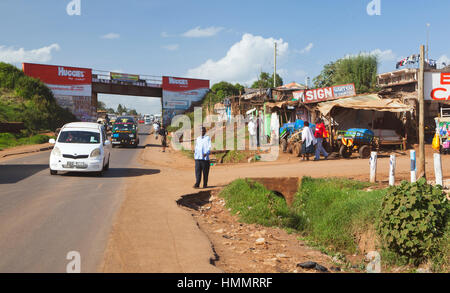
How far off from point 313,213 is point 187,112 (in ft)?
155

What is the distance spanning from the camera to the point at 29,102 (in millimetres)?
43125

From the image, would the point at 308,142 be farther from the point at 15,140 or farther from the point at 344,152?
the point at 15,140

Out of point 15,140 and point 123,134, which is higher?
point 123,134

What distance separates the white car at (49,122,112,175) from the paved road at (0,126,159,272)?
1.25 feet

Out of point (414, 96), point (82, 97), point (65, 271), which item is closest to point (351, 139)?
point (414, 96)

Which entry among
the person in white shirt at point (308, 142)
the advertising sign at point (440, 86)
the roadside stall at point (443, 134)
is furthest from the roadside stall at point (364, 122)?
the advertising sign at point (440, 86)

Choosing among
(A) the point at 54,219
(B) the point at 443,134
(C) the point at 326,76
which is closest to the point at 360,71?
(C) the point at 326,76

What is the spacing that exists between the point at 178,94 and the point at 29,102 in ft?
64.3

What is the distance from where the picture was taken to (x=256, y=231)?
26.3ft

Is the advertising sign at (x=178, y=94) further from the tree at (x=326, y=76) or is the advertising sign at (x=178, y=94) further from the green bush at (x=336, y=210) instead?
the green bush at (x=336, y=210)

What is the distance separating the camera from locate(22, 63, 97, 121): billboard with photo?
4738cm

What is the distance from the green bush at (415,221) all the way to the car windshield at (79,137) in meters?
10.5

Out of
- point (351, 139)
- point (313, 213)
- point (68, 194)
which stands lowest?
point (313, 213)
